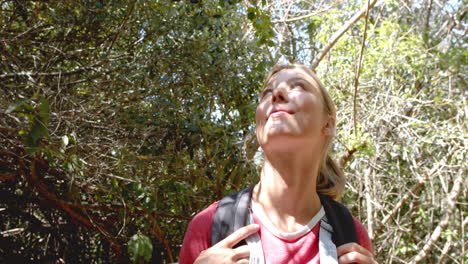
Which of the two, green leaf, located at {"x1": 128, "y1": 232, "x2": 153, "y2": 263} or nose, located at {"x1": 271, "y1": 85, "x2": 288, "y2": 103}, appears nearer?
nose, located at {"x1": 271, "y1": 85, "x2": 288, "y2": 103}

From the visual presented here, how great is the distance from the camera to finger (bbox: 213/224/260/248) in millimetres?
1277

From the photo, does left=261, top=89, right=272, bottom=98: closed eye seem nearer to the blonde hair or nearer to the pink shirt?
the blonde hair

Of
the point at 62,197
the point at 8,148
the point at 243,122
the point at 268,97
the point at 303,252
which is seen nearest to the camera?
the point at 303,252

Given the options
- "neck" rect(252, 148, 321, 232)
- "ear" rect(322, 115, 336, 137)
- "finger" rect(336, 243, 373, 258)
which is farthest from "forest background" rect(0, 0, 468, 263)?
"finger" rect(336, 243, 373, 258)

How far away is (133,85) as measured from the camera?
3.50 m

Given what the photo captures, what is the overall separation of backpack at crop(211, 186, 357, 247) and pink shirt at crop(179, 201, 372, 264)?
29 millimetres

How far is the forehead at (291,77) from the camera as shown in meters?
1.55


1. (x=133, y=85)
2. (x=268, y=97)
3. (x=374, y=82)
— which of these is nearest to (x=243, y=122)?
(x=133, y=85)

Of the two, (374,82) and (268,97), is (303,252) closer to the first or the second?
(268,97)

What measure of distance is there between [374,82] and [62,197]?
10.5 ft

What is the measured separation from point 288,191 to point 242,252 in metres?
0.27

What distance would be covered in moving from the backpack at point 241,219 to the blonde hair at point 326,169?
16cm

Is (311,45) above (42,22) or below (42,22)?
above

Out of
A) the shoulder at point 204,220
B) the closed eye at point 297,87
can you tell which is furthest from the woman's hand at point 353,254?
the closed eye at point 297,87
